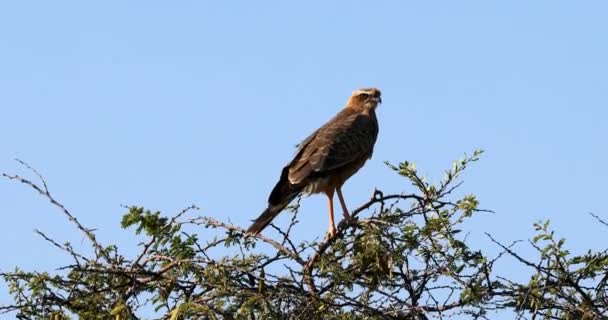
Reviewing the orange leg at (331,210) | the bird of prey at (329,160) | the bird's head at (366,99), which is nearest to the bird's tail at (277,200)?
the bird of prey at (329,160)

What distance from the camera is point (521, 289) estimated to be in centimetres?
637

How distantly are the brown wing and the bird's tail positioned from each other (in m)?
0.06

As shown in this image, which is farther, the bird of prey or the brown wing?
the brown wing

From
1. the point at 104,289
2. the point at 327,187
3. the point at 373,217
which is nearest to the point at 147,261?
the point at 104,289

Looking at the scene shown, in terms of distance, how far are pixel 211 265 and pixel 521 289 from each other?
1.54 meters

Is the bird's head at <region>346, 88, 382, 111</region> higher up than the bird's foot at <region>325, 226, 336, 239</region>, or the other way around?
the bird's head at <region>346, 88, 382, 111</region>

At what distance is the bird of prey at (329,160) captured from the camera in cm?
879

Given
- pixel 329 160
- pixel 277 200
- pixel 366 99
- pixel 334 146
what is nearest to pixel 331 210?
pixel 329 160

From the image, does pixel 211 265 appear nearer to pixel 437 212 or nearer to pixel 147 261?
pixel 147 261

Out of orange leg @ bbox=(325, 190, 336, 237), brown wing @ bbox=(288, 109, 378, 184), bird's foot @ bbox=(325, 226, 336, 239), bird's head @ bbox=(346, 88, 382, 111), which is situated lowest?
bird's foot @ bbox=(325, 226, 336, 239)

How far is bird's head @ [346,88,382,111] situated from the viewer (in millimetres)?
11219

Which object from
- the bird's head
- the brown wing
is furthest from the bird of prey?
the bird's head

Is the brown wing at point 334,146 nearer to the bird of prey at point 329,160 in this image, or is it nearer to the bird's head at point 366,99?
the bird of prey at point 329,160

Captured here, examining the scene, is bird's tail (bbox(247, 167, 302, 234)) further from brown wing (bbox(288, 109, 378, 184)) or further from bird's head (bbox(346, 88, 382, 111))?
bird's head (bbox(346, 88, 382, 111))
